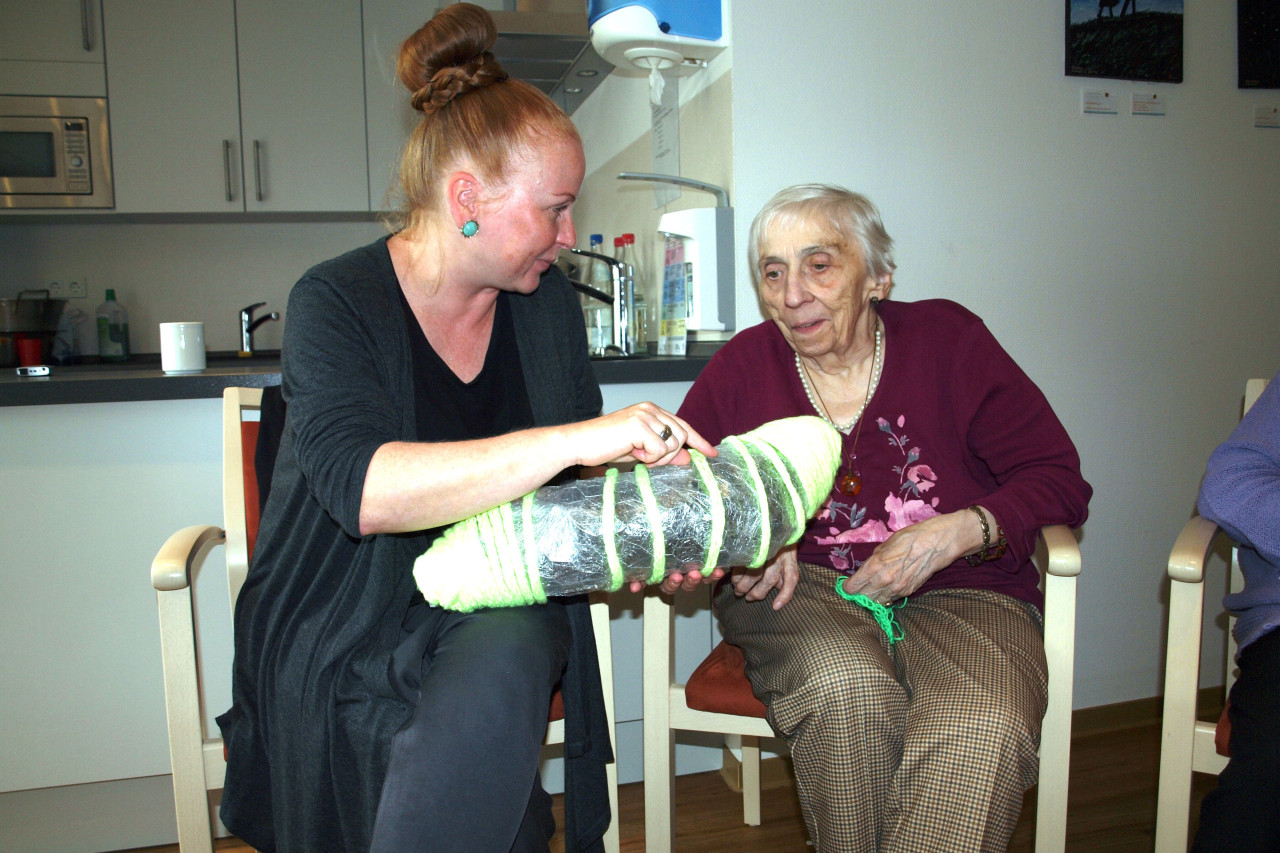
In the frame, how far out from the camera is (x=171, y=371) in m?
1.82

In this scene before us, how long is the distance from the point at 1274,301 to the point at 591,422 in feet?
6.44

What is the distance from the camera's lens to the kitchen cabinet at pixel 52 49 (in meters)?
3.24

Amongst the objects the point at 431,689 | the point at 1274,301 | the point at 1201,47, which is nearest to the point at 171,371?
the point at 431,689

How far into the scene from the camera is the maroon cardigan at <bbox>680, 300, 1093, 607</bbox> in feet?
4.44

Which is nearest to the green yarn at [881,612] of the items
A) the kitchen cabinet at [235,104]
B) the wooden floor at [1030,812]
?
the wooden floor at [1030,812]

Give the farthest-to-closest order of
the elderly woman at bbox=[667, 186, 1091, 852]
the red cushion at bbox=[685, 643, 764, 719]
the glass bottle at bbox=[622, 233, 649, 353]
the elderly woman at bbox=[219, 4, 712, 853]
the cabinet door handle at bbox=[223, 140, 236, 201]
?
the cabinet door handle at bbox=[223, 140, 236, 201], the glass bottle at bbox=[622, 233, 649, 353], the red cushion at bbox=[685, 643, 764, 719], the elderly woman at bbox=[667, 186, 1091, 852], the elderly woman at bbox=[219, 4, 712, 853]

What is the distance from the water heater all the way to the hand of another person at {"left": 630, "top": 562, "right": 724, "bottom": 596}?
3.85 ft

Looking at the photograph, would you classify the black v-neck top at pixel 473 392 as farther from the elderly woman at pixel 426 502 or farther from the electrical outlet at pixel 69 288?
the electrical outlet at pixel 69 288

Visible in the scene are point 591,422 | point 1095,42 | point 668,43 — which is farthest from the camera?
point 1095,42

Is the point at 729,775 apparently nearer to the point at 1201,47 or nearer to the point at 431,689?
the point at 431,689

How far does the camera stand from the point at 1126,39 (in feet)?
6.40

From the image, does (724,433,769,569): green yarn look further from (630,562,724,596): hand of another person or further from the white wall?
the white wall

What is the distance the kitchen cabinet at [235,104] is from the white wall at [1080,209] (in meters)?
2.28

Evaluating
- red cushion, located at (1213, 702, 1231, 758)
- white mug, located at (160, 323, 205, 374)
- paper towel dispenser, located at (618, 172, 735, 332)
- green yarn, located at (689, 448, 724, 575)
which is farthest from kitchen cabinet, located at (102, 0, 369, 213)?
red cushion, located at (1213, 702, 1231, 758)
